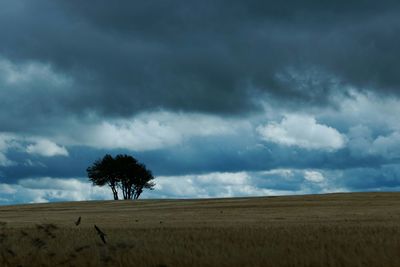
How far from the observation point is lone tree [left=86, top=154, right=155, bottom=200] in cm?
12681

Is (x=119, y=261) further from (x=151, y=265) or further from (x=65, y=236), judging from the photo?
(x=65, y=236)

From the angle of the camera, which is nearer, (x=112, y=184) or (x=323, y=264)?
(x=323, y=264)

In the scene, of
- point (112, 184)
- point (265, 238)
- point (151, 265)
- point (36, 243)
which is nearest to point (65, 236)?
point (36, 243)

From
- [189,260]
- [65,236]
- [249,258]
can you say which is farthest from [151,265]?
[65,236]

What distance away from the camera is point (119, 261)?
14891mm

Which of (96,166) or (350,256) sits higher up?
(96,166)

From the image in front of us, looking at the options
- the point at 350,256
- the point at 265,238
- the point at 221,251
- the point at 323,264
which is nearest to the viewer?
the point at 323,264

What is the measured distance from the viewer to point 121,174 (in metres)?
127

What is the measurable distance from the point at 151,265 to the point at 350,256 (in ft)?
14.8

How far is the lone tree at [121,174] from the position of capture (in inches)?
4993

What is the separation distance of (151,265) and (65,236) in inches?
399

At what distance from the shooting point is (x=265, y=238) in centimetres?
1941

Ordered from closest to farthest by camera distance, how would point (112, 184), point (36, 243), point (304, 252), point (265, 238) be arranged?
point (304, 252) < point (36, 243) < point (265, 238) < point (112, 184)

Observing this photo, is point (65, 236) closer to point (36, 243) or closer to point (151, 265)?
point (36, 243)
